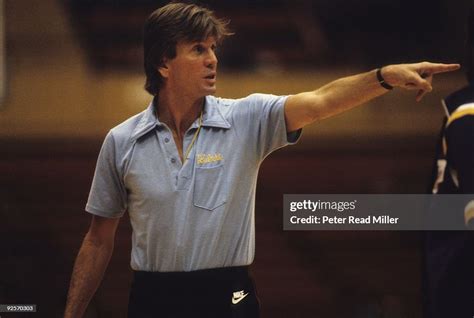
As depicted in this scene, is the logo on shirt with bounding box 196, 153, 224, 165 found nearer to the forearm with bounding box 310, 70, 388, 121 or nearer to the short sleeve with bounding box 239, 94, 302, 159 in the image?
the short sleeve with bounding box 239, 94, 302, 159

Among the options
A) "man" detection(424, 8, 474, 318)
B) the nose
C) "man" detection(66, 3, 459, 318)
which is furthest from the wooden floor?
"man" detection(424, 8, 474, 318)

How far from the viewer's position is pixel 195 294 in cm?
258

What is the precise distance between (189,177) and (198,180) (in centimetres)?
3

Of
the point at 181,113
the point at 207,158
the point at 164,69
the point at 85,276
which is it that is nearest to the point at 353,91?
the point at 207,158

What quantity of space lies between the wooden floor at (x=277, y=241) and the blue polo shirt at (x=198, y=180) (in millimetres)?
1352

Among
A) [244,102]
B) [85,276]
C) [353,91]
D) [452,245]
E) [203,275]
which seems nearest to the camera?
[452,245]

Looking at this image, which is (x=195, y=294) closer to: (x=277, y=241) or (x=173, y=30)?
(x=173, y=30)

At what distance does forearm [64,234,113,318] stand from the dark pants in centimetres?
22

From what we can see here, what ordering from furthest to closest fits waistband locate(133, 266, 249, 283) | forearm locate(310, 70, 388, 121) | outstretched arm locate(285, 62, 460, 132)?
waistband locate(133, 266, 249, 283) < forearm locate(310, 70, 388, 121) < outstretched arm locate(285, 62, 460, 132)

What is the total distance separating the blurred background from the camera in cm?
393

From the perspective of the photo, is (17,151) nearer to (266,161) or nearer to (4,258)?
(4,258)

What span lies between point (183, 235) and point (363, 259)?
1849 mm

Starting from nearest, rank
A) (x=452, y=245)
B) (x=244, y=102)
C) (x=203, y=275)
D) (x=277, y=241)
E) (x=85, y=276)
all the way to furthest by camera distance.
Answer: (x=452, y=245)
(x=203, y=275)
(x=244, y=102)
(x=85, y=276)
(x=277, y=241)

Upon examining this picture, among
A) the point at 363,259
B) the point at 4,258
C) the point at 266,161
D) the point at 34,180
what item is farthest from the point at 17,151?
the point at 363,259
